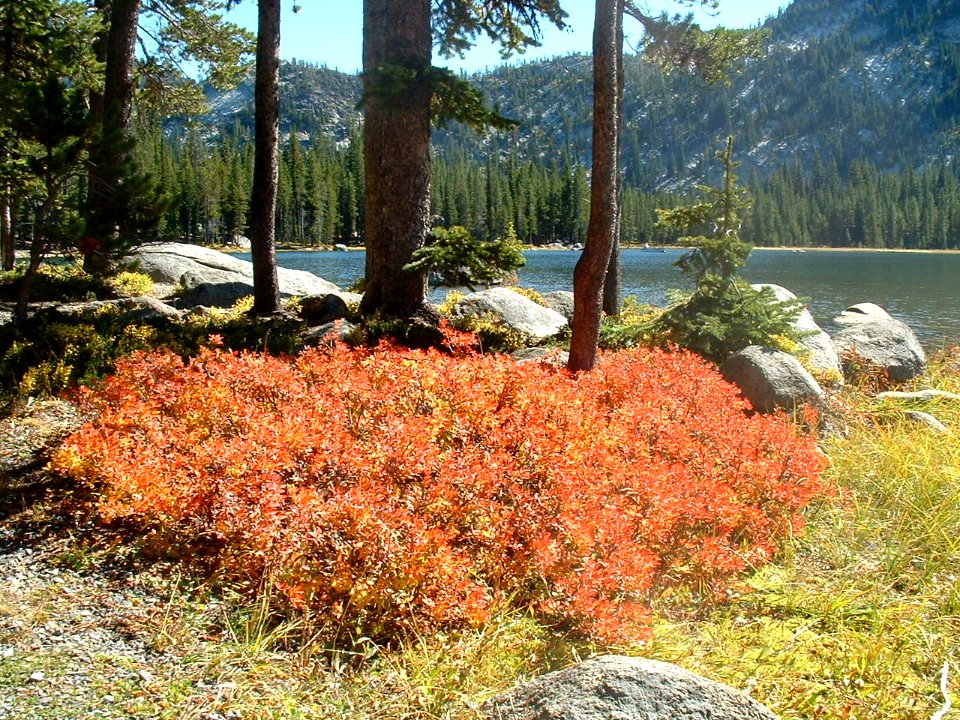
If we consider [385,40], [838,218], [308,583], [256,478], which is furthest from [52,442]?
[838,218]

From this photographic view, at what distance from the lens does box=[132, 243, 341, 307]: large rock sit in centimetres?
1459

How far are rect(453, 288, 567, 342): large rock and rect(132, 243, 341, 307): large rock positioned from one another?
4716mm

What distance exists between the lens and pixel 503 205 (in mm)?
95000

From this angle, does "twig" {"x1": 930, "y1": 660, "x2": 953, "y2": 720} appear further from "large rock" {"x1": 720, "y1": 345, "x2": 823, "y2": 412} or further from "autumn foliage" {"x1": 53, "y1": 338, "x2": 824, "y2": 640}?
"large rock" {"x1": 720, "y1": 345, "x2": 823, "y2": 412}

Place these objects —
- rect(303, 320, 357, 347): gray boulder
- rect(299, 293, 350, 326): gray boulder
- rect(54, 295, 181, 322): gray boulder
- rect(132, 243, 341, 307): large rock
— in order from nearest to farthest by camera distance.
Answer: rect(303, 320, 357, 347): gray boulder → rect(54, 295, 181, 322): gray boulder → rect(299, 293, 350, 326): gray boulder → rect(132, 243, 341, 307): large rock

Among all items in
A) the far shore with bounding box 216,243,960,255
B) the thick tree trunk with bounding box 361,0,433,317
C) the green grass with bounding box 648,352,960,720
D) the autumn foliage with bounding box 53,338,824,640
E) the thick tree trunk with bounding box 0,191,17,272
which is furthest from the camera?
the far shore with bounding box 216,243,960,255

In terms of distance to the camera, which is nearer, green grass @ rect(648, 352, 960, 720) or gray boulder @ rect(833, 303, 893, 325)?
green grass @ rect(648, 352, 960, 720)

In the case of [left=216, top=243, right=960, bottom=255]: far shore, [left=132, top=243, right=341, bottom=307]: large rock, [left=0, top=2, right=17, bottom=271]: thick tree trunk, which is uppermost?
[left=216, top=243, right=960, bottom=255]: far shore

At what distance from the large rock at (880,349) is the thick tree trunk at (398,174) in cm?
639

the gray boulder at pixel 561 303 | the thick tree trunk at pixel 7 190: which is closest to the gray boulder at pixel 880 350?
the gray boulder at pixel 561 303

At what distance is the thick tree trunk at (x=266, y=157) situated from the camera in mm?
11453

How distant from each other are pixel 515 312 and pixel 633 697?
9.11m

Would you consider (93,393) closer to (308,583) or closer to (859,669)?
(308,583)

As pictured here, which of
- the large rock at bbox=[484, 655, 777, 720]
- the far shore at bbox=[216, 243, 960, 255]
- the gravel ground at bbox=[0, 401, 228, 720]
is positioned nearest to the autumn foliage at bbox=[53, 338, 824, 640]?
the gravel ground at bbox=[0, 401, 228, 720]
